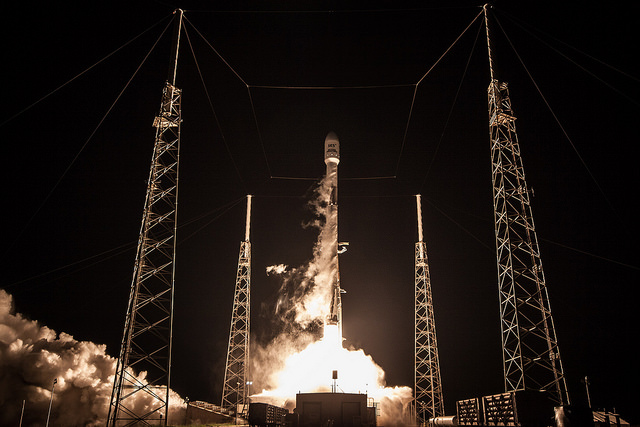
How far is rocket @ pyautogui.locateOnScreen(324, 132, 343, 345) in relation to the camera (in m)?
44.6

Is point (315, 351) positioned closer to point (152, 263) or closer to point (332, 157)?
point (332, 157)

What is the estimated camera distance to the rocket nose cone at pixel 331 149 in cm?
4878

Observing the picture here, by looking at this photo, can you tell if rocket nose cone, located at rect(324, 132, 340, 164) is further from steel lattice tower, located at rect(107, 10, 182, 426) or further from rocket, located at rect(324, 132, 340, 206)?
steel lattice tower, located at rect(107, 10, 182, 426)

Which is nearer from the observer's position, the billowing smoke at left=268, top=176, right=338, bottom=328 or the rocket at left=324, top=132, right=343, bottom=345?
the rocket at left=324, top=132, right=343, bottom=345

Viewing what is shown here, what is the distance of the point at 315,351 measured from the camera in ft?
→ 146

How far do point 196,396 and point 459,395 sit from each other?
90.5 feet

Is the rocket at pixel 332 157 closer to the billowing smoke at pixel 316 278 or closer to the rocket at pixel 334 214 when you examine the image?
the rocket at pixel 334 214

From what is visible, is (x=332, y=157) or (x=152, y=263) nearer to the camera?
(x=152, y=263)

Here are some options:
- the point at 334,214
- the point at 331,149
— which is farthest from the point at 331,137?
the point at 334,214

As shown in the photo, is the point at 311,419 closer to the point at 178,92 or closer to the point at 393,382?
the point at 178,92

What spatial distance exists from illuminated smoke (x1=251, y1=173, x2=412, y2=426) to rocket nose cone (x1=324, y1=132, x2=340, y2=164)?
1.97 metres

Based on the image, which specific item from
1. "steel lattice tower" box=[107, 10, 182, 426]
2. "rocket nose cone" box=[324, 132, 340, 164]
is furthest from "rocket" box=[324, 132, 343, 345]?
"steel lattice tower" box=[107, 10, 182, 426]

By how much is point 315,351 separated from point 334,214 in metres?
12.5

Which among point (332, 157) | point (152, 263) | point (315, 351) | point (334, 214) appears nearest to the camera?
point (152, 263)
